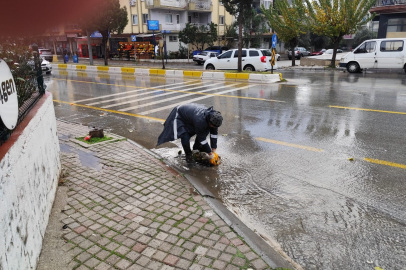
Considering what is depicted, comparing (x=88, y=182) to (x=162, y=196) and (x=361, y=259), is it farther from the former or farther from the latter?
(x=361, y=259)

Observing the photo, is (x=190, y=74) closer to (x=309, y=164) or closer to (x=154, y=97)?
(x=154, y=97)

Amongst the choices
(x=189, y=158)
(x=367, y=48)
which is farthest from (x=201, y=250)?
(x=367, y=48)

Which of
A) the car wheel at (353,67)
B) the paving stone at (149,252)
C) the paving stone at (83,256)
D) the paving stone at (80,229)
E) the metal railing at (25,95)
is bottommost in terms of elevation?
the paving stone at (149,252)

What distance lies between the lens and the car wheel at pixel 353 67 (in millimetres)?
19131

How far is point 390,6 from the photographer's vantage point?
909 inches

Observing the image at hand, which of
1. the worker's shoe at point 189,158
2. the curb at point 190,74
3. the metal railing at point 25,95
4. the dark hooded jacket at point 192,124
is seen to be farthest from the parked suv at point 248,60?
the metal railing at point 25,95

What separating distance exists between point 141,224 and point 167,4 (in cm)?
3667

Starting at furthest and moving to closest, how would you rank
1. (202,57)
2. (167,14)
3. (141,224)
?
(167,14), (202,57), (141,224)

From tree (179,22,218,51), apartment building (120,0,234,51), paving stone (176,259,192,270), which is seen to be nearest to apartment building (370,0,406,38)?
tree (179,22,218,51)

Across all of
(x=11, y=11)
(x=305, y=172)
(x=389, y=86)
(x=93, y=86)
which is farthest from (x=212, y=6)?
(x=11, y=11)

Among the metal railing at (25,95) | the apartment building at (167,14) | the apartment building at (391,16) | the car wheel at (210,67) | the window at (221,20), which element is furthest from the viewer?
the window at (221,20)

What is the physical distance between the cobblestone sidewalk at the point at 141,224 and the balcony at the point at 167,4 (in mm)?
33895

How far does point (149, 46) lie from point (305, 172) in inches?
1398

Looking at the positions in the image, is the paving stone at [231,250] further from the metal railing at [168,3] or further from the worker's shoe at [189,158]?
the metal railing at [168,3]
